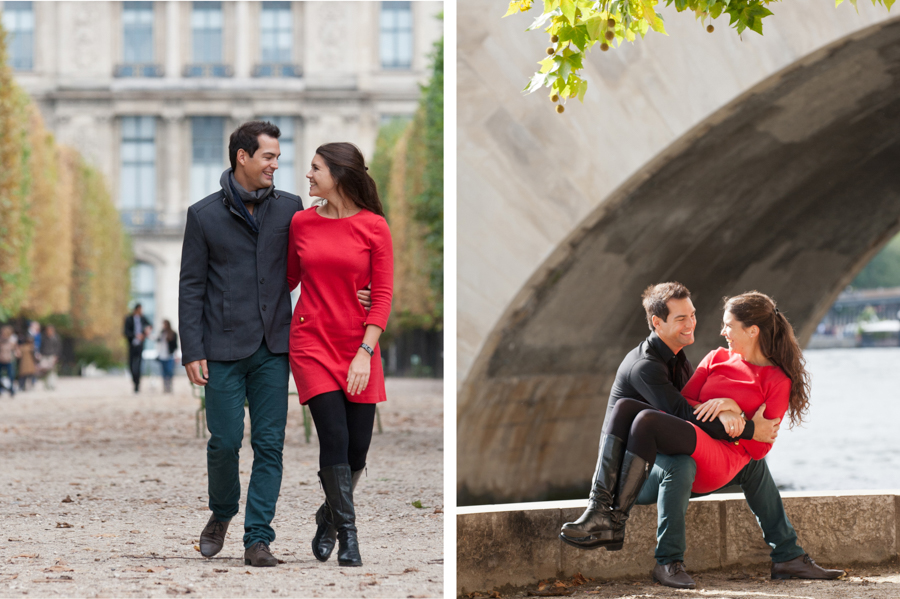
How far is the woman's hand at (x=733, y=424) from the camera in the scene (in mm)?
4711

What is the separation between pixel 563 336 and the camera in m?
10.7

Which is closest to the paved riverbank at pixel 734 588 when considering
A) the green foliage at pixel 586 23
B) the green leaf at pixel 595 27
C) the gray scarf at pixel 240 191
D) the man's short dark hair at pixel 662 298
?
the man's short dark hair at pixel 662 298

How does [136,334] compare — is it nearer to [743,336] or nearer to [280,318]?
[280,318]

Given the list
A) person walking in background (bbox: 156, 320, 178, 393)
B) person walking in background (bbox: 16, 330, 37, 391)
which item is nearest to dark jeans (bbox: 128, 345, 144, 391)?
person walking in background (bbox: 156, 320, 178, 393)

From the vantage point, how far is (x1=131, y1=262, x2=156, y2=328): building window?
1917 inches

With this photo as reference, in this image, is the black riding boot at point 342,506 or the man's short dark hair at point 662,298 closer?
the black riding boot at point 342,506

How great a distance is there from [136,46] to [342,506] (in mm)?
47895

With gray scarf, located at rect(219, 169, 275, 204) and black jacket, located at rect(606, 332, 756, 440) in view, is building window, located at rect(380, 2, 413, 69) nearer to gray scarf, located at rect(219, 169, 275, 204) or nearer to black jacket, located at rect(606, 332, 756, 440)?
gray scarf, located at rect(219, 169, 275, 204)

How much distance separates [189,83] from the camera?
48500 mm

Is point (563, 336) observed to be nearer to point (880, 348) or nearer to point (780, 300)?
point (780, 300)

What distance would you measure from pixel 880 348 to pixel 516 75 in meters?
70.0

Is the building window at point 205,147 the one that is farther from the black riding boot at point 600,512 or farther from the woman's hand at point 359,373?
the black riding boot at point 600,512

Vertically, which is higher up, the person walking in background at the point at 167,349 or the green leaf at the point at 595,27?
the green leaf at the point at 595,27

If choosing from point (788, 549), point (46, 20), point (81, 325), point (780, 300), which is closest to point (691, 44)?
point (788, 549)
